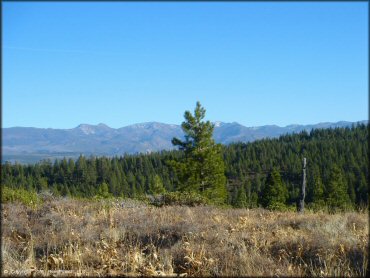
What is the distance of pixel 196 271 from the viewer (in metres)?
4.62

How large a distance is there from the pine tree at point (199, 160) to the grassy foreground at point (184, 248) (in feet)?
75.7

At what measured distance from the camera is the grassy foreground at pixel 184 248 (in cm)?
447

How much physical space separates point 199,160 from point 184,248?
26.4 meters

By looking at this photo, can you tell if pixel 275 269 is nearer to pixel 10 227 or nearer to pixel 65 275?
pixel 65 275

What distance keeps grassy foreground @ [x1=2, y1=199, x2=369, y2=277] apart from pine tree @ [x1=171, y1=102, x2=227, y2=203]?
2308cm

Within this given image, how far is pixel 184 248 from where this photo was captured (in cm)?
511

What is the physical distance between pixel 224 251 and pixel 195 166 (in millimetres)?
25832

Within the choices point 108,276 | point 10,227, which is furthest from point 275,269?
point 10,227

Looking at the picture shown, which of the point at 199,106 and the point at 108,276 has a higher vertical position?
the point at 199,106

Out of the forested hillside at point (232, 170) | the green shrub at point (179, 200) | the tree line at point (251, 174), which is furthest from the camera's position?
the forested hillside at point (232, 170)

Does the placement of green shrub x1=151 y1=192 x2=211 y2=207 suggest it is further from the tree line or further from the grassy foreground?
the tree line


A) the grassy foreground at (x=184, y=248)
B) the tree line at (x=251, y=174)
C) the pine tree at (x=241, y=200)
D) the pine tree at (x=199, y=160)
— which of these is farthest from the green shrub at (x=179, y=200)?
the tree line at (x=251, y=174)

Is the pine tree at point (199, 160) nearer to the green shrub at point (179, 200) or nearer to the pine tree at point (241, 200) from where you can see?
the pine tree at point (241, 200)

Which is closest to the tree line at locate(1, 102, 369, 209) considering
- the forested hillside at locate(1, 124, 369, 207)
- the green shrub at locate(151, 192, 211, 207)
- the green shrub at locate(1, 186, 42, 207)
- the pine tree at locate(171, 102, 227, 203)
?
the forested hillside at locate(1, 124, 369, 207)
